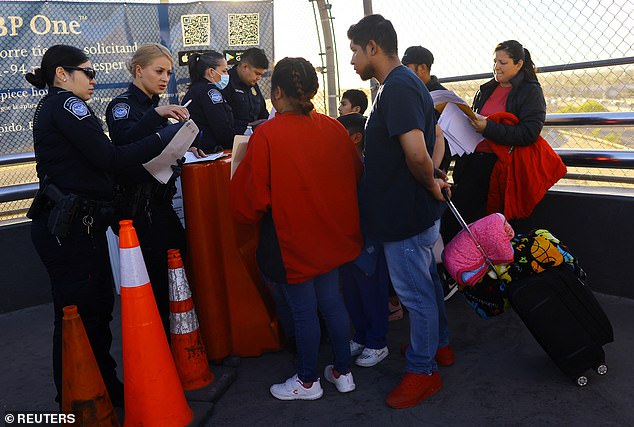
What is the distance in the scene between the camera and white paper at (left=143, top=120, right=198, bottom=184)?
2.84 metres

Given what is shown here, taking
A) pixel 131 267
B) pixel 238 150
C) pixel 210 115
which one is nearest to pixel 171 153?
pixel 238 150

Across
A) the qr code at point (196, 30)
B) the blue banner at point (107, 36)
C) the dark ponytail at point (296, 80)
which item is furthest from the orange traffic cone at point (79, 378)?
the qr code at point (196, 30)

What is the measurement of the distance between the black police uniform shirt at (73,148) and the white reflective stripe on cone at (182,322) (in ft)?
2.62

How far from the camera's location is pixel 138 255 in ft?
8.66

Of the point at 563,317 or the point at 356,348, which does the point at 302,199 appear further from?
the point at 563,317

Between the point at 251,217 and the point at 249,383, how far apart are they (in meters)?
1.07

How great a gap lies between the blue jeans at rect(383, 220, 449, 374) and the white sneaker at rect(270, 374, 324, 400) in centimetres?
49

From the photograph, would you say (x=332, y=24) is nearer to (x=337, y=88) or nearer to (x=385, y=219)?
(x=337, y=88)

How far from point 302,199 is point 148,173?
0.96 m

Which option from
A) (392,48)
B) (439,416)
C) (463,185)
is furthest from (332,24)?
(439,416)

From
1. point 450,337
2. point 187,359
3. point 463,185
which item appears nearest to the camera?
point 187,359

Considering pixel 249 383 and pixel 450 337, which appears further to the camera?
pixel 450 337

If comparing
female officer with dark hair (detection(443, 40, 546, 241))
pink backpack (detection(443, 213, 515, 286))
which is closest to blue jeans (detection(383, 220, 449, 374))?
pink backpack (detection(443, 213, 515, 286))

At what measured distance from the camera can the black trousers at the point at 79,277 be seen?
2611 millimetres
